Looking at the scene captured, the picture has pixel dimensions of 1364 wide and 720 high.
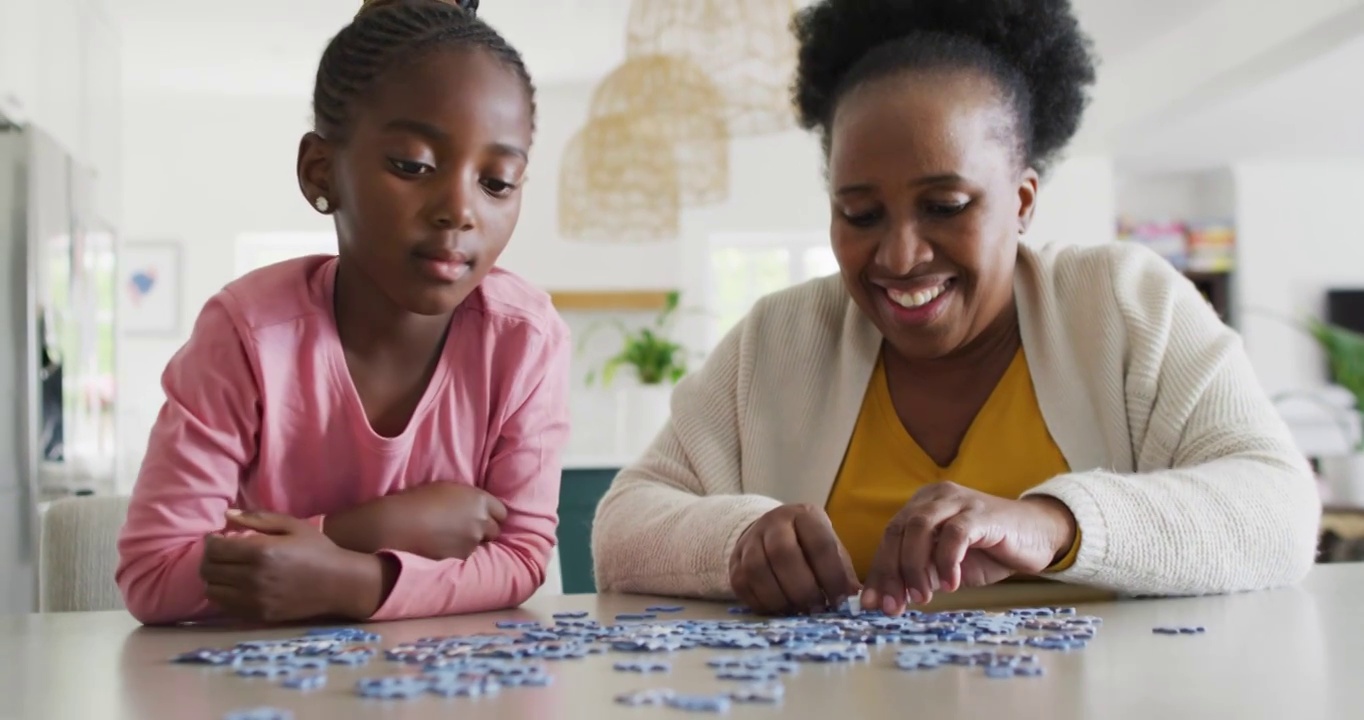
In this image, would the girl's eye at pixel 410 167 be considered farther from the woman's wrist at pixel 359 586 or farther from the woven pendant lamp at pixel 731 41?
the woven pendant lamp at pixel 731 41

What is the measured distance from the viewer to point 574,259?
27.6 feet

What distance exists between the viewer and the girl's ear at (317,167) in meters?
1.37

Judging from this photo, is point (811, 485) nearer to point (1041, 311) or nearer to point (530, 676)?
point (1041, 311)

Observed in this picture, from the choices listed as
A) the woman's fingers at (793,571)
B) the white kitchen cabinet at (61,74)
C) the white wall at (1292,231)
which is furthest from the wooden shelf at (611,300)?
the woman's fingers at (793,571)

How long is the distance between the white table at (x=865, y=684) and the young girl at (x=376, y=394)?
0.25 ft

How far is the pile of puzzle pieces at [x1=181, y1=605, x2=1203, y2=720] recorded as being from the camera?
82 centimetres

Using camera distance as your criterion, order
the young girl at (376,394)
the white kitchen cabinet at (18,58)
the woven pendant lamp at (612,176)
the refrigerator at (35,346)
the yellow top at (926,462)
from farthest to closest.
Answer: the white kitchen cabinet at (18,58), the refrigerator at (35,346), the woven pendant lamp at (612,176), the yellow top at (926,462), the young girl at (376,394)

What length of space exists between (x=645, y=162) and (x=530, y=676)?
12.5ft

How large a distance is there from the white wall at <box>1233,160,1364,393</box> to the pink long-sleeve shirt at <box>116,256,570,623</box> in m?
10.7

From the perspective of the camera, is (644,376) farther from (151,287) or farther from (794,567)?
(794,567)

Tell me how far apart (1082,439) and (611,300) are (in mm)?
6902

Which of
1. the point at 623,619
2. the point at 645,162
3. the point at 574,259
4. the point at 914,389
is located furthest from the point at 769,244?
the point at 623,619

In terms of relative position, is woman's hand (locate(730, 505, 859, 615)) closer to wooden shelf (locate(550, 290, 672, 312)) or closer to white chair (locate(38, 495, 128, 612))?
white chair (locate(38, 495, 128, 612))

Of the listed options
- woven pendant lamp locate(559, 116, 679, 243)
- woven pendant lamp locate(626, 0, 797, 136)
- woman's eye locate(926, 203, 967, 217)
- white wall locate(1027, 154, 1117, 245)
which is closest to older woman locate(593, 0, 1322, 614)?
woman's eye locate(926, 203, 967, 217)
